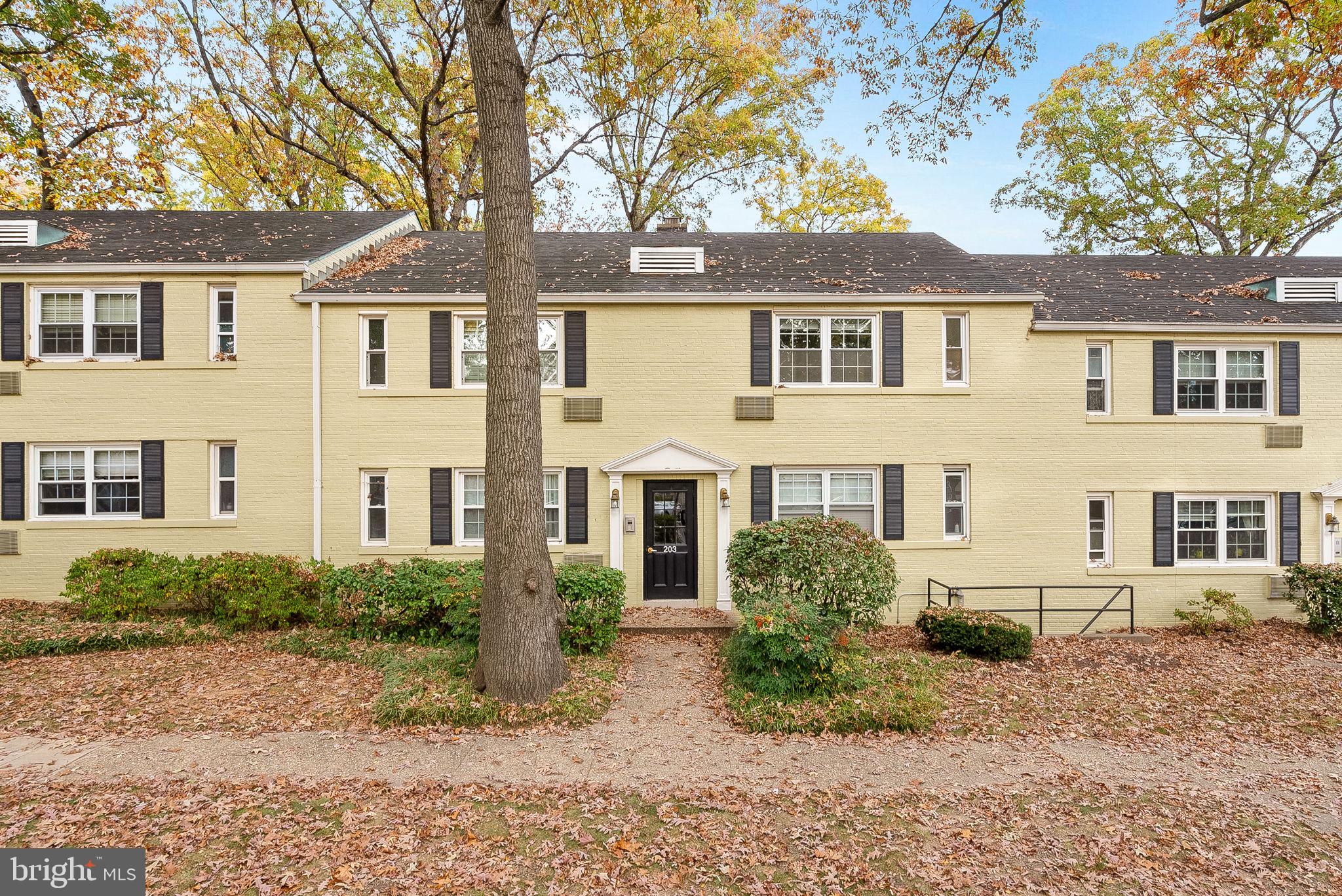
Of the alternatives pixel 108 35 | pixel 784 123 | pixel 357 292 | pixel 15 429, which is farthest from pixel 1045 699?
pixel 108 35

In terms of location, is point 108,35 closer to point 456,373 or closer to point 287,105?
point 287,105

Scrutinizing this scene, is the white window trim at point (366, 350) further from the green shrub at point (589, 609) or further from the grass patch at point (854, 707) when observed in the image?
the grass patch at point (854, 707)

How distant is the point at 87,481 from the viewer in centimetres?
1102

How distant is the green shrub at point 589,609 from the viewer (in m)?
8.36

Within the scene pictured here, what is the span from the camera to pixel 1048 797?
5176 mm

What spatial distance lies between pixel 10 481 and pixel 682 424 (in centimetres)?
1270

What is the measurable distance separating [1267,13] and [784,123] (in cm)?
1669

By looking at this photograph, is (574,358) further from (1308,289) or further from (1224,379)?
(1308,289)

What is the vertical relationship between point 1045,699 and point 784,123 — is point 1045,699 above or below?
below

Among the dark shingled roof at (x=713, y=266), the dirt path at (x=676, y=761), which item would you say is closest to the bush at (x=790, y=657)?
the dirt path at (x=676, y=761)

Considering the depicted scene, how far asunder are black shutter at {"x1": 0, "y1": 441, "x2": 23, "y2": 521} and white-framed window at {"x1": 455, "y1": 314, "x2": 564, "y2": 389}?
835 centimetres

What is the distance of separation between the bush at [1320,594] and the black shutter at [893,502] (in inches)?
285

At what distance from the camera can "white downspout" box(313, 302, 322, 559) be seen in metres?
10.9

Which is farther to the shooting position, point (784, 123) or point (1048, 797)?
point (784, 123)
